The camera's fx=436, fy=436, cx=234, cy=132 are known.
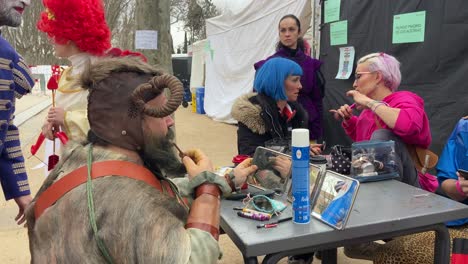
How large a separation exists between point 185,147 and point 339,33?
4.04 metres

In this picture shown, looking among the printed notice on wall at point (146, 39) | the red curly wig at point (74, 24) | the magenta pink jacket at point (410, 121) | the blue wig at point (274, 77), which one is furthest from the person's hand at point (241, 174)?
the printed notice on wall at point (146, 39)

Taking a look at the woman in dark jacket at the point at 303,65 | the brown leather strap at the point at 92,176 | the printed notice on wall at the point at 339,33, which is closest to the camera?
the brown leather strap at the point at 92,176

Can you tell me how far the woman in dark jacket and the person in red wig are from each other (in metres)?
2.00

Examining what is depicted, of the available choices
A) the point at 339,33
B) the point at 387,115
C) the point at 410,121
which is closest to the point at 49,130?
the point at 387,115

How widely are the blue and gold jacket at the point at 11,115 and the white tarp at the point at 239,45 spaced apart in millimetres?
5007

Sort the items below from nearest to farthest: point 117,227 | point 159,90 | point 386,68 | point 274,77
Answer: point 117,227
point 159,90
point 386,68
point 274,77

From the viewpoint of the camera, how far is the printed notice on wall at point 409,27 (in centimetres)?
400

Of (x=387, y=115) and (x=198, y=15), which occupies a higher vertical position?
(x=198, y=15)

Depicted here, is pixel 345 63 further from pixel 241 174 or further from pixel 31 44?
pixel 31 44

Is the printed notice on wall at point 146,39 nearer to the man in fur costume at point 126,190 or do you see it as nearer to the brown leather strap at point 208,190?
the man in fur costume at point 126,190

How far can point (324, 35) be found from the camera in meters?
5.60

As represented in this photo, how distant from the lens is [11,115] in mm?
2137

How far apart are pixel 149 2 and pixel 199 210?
3756 mm

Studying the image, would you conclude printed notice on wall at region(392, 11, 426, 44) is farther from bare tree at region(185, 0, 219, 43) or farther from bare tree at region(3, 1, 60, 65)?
bare tree at region(3, 1, 60, 65)
